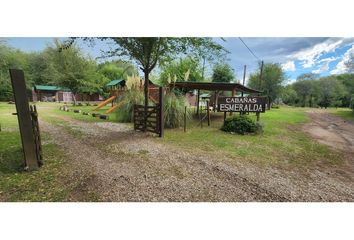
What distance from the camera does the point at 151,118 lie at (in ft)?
19.9

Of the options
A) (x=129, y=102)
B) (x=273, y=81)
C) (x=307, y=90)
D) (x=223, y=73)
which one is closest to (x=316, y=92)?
(x=307, y=90)

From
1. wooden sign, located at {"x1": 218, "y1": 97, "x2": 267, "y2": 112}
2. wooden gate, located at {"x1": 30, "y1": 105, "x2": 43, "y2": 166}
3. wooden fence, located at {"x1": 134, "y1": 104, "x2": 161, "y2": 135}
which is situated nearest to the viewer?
wooden gate, located at {"x1": 30, "y1": 105, "x2": 43, "y2": 166}

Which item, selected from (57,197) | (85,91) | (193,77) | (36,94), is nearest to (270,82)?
(193,77)

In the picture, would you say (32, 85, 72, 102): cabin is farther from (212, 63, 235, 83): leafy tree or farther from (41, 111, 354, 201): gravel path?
(41, 111, 354, 201): gravel path

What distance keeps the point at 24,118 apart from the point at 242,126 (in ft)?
20.4

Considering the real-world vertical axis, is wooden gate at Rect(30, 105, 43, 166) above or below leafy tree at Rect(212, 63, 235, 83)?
below

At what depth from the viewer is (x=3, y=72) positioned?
6980 mm

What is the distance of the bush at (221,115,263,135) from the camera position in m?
6.40

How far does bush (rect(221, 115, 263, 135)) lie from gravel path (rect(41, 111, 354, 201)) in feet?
9.25

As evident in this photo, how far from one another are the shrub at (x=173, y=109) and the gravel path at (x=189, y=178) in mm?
2816

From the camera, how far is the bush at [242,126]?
6402 millimetres

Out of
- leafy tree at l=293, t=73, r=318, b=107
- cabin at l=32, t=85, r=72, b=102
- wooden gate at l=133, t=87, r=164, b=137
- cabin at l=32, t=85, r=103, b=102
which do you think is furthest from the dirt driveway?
leafy tree at l=293, t=73, r=318, b=107

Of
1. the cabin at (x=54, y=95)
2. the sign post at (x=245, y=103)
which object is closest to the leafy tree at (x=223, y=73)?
the cabin at (x=54, y=95)
